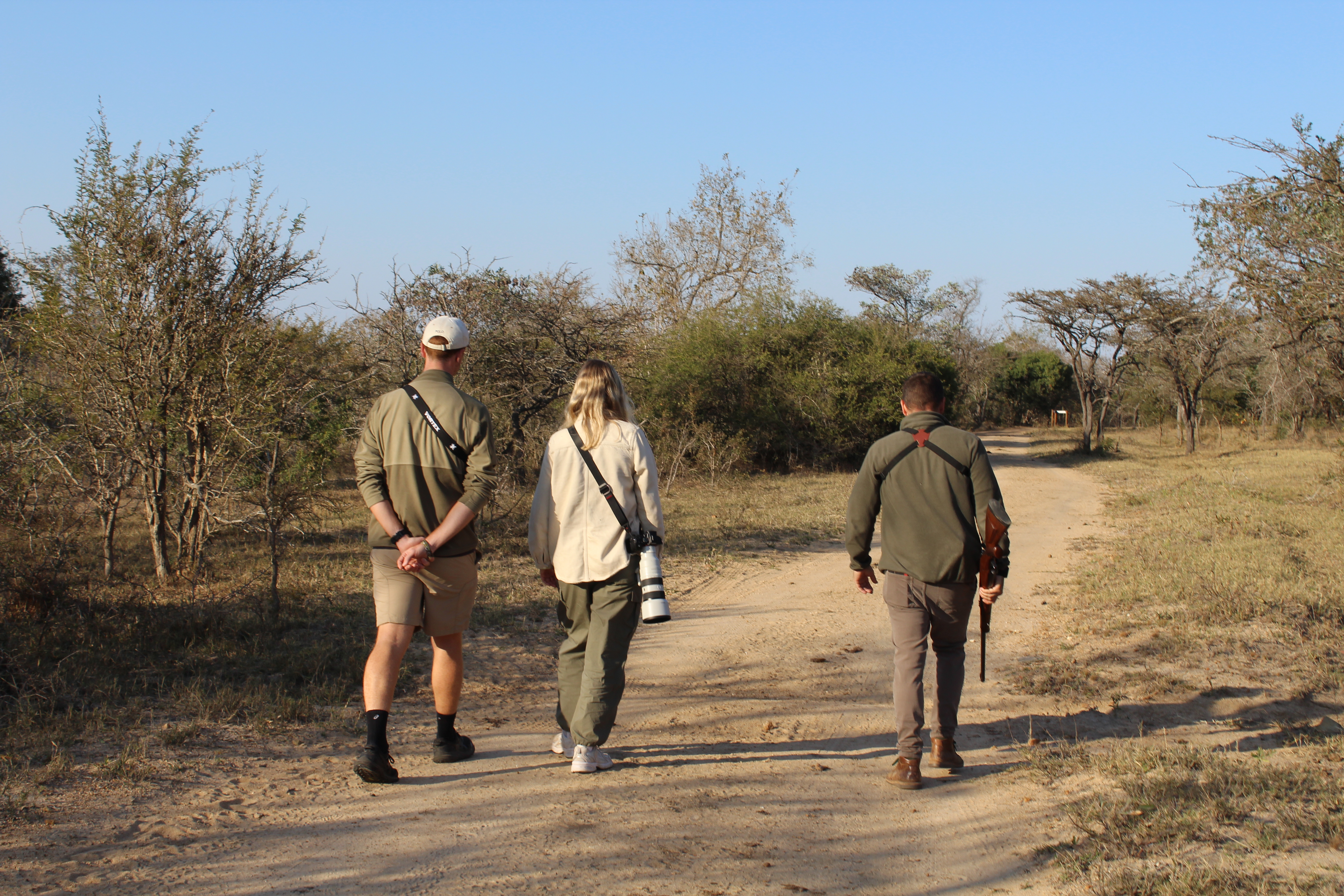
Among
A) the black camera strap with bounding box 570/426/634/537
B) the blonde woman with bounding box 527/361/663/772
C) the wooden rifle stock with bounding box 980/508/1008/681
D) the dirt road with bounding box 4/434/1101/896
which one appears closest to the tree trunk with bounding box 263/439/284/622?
the dirt road with bounding box 4/434/1101/896

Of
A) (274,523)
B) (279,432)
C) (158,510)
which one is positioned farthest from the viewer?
(158,510)

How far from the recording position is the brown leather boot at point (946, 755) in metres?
4.10

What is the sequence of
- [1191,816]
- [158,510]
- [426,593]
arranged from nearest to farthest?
[1191,816]
[426,593]
[158,510]

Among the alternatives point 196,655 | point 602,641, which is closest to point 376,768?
point 602,641

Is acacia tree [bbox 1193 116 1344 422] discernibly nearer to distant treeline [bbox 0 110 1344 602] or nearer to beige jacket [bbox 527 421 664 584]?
distant treeline [bbox 0 110 1344 602]

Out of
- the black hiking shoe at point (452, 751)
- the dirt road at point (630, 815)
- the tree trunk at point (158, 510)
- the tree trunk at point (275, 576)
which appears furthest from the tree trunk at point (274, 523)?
the black hiking shoe at point (452, 751)

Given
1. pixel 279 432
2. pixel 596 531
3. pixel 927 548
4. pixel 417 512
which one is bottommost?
pixel 927 548

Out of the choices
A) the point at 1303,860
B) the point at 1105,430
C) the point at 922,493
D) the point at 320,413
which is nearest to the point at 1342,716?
the point at 1303,860

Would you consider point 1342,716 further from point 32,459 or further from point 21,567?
point 32,459

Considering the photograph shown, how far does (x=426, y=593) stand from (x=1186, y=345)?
98.7ft

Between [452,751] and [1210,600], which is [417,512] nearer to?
[452,751]

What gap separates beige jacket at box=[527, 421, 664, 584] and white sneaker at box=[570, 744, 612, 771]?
0.73 meters

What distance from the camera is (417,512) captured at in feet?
12.3

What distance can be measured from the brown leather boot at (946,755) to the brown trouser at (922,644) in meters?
0.03
